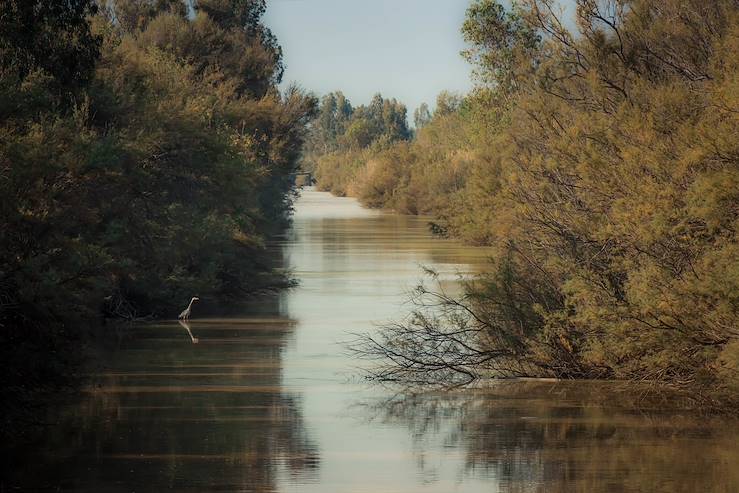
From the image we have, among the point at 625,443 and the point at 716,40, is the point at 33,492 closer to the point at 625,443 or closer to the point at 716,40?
the point at 625,443

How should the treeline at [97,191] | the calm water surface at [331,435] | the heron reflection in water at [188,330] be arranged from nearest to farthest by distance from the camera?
the calm water surface at [331,435] < the treeline at [97,191] < the heron reflection in water at [188,330]

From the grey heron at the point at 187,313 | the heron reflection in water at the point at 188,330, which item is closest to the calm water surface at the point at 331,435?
the heron reflection in water at the point at 188,330

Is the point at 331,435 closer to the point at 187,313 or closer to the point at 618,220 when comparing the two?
the point at 618,220

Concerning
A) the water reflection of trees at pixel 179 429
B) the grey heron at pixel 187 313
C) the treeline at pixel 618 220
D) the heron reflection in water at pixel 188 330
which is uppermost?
the treeline at pixel 618 220

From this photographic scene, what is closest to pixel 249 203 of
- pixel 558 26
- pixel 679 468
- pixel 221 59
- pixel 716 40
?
pixel 221 59

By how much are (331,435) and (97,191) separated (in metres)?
12.1

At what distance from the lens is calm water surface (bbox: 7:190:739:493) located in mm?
15219

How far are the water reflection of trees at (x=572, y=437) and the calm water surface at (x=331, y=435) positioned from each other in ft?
0.09

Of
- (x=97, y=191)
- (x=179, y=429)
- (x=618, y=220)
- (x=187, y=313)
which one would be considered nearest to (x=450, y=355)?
(x=618, y=220)

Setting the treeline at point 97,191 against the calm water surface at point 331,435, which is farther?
the treeline at point 97,191

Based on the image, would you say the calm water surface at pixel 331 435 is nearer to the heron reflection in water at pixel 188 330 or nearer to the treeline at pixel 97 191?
the heron reflection in water at pixel 188 330

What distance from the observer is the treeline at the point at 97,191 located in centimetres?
1700

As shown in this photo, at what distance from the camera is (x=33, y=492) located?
1446 cm

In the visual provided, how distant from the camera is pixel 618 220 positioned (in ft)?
65.3
